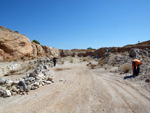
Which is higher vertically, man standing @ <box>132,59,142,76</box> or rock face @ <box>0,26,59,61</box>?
rock face @ <box>0,26,59,61</box>

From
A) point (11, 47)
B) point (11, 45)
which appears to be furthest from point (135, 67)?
point (11, 45)

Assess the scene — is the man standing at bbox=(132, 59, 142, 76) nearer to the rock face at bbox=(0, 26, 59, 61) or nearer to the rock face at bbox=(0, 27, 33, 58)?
the rock face at bbox=(0, 26, 59, 61)

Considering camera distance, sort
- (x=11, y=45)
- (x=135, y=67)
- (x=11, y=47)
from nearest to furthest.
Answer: (x=135, y=67)
(x=11, y=47)
(x=11, y=45)

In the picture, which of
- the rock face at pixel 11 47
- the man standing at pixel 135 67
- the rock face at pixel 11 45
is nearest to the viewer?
the man standing at pixel 135 67

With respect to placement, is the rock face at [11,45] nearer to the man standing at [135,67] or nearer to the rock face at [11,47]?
the rock face at [11,47]

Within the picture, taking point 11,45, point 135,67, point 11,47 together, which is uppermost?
point 11,45

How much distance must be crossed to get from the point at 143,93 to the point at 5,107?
482cm

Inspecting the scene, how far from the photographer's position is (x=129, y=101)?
326 cm

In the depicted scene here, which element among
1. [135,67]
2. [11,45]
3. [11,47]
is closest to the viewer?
[135,67]

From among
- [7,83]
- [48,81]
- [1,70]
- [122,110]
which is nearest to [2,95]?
[7,83]

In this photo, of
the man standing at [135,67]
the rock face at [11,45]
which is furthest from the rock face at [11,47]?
the man standing at [135,67]

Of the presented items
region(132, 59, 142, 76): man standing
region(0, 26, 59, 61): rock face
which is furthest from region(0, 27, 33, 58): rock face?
region(132, 59, 142, 76): man standing

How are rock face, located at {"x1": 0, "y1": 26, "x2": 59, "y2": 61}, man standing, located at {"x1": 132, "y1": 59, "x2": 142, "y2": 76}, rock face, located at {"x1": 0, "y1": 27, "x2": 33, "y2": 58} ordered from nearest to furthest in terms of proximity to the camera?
man standing, located at {"x1": 132, "y1": 59, "x2": 142, "y2": 76} < rock face, located at {"x1": 0, "y1": 26, "x2": 59, "y2": 61} < rock face, located at {"x1": 0, "y1": 27, "x2": 33, "y2": 58}

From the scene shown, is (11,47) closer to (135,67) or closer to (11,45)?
(11,45)
